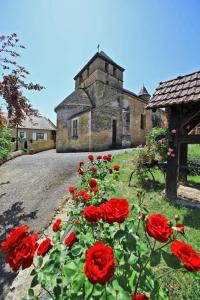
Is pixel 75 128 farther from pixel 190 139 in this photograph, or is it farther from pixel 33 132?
pixel 33 132

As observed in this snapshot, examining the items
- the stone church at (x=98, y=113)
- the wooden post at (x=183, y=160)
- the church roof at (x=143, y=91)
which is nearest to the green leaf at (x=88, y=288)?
the wooden post at (x=183, y=160)

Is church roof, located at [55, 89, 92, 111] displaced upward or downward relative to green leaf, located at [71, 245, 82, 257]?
upward

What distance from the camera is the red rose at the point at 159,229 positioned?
1.17m

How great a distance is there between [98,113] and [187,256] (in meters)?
19.0

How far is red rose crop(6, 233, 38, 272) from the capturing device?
1.18m

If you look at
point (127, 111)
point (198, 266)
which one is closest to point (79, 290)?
point (198, 266)

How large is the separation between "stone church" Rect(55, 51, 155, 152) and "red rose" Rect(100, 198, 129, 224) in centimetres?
1737

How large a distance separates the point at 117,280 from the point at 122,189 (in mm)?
5021

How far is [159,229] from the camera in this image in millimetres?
1189

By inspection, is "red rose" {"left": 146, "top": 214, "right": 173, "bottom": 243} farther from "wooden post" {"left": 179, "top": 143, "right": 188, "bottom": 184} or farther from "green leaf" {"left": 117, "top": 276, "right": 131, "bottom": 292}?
"wooden post" {"left": 179, "top": 143, "right": 188, "bottom": 184}

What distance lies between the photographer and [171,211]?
14.9ft

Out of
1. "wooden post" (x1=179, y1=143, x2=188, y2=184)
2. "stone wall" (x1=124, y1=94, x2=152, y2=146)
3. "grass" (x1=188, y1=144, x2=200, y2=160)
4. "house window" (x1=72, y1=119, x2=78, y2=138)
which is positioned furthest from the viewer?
"stone wall" (x1=124, y1=94, x2=152, y2=146)

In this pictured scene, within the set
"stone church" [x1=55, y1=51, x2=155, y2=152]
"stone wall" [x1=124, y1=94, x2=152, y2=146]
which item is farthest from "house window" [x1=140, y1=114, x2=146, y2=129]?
"stone church" [x1=55, y1=51, x2=155, y2=152]

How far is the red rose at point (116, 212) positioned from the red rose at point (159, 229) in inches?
7.3
